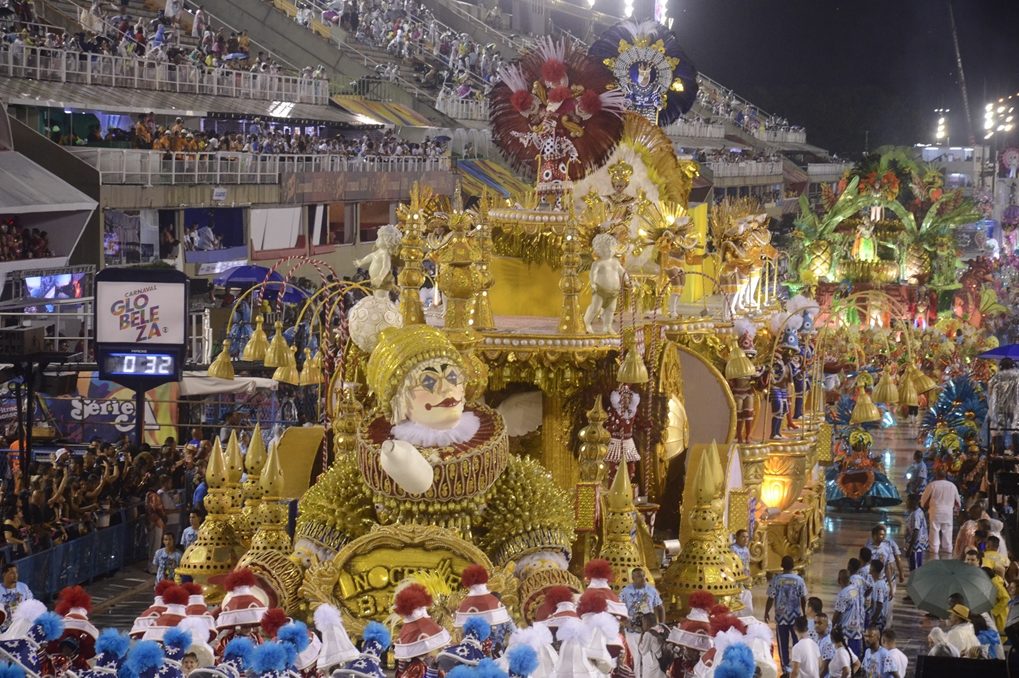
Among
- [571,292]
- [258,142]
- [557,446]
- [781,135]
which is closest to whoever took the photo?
[571,292]

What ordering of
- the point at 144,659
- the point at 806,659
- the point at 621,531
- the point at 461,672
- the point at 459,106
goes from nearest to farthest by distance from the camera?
the point at 461,672 → the point at 144,659 → the point at 621,531 → the point at 806,659 → the point at 459,106

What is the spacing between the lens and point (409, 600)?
10.1 metres

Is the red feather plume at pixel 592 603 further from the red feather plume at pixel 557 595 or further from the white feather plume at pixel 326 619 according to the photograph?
the white feather plume at pixel 326 619

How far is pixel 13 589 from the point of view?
13266 mm

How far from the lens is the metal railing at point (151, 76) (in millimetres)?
29250

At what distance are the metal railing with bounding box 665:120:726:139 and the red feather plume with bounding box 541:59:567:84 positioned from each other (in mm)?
38138

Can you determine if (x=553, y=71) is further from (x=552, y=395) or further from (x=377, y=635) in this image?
(x=377, y=635)

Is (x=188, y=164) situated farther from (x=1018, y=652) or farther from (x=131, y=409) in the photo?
(x=1018, y=652)

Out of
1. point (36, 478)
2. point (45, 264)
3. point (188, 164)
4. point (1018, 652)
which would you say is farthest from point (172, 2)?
point (1018, 652)

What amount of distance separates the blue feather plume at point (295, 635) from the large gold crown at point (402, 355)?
2108 mm

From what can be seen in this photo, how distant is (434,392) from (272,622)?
1868 millimetres

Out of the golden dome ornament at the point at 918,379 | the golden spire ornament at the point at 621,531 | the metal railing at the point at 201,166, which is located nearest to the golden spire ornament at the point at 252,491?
the golden spire ornament at the point at 621,531

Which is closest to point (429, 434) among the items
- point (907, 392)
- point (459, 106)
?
point (907, 392)

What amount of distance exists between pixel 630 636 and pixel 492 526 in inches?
43.3
